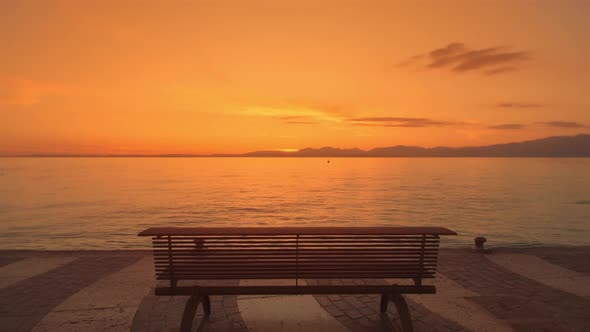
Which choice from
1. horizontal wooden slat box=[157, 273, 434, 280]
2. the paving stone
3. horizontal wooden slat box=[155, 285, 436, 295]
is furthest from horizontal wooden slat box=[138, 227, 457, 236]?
the paving stone

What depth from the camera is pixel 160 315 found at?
5.01 meters

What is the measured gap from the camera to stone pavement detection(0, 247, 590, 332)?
4.72 meters

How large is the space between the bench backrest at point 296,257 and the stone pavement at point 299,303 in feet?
3.56

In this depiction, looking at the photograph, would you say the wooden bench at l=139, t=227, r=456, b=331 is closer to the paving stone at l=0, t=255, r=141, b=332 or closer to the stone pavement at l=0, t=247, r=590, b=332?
the stone pavement at l=0, t=247, r=590, b=332

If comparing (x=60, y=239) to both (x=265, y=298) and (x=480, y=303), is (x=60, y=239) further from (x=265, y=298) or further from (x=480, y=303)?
(x=480, y=303)

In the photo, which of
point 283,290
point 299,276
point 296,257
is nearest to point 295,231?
point 296,257

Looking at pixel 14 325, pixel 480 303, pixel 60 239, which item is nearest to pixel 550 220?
pixel 480 303

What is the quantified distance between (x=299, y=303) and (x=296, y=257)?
1.87 meters

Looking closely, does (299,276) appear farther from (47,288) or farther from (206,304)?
(47,288)

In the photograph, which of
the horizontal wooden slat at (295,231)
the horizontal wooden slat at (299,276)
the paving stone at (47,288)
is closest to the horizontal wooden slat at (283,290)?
the horizontal wooden slat at (299,276)

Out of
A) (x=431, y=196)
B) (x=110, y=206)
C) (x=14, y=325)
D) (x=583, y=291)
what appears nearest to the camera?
(x=14, y=325)

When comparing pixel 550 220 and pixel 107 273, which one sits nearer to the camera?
pixel 107 273

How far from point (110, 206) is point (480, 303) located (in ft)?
115

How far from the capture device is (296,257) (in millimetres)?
3994
